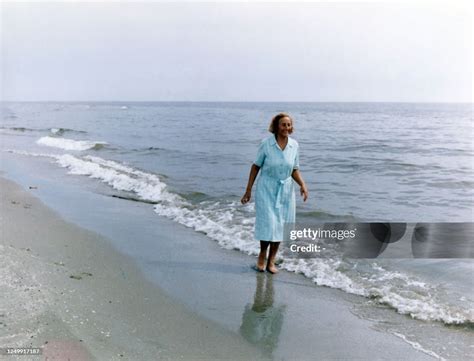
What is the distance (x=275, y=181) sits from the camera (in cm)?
532

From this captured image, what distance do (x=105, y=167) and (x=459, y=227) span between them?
9837mm

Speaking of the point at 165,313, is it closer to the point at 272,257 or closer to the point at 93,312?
the point at 93,312

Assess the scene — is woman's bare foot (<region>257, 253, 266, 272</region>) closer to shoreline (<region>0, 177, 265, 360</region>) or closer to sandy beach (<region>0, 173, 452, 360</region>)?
sandy beach (<region>0, 173, 452, 360</region>)

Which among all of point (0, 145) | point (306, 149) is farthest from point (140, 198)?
point (0, 145)

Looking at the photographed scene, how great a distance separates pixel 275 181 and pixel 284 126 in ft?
2.15

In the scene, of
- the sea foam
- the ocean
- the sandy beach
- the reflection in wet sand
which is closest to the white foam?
the ocean
